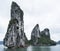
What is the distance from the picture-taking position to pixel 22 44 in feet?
436

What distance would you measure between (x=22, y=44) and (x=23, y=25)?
14.3m

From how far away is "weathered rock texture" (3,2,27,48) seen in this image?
120 meters

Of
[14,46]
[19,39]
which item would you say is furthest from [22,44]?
[14,46]

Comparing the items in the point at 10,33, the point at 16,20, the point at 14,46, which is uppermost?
the point at 16,20

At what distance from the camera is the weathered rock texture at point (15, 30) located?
119688mm

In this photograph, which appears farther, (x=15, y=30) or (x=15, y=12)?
(x=15, y=12)

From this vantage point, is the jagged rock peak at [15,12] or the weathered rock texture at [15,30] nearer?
the weathered rock texture at [15,30]

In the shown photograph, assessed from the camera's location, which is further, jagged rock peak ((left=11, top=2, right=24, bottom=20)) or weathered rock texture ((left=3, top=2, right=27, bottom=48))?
jagged rock peak ((left=11, top=2, right=24, bottom=20))

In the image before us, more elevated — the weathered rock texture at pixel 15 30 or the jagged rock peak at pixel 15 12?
the jagged rock peak at pixel 15 12

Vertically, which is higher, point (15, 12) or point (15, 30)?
point (15, 12)

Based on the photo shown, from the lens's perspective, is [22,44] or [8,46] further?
[22,44]

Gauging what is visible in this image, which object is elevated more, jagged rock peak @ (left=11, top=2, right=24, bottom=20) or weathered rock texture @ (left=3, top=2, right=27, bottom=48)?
A: jagged rock peak @ (left=11, top=2, right=24, bottom=20)

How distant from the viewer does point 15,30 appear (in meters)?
125

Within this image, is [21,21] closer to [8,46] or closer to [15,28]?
[15,28]
